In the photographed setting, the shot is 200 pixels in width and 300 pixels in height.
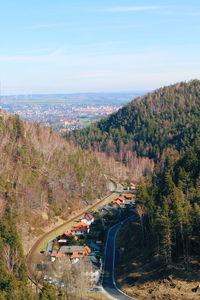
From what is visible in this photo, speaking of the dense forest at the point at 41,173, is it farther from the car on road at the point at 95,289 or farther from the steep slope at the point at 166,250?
the car on road at the point at 95,289

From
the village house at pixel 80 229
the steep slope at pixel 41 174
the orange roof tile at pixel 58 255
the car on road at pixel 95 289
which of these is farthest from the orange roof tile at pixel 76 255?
the steep slope at pixel 41 174

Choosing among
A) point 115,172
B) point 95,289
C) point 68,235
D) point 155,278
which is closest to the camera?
point 155,278

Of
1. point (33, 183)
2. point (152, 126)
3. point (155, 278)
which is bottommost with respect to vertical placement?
point (155, 278)

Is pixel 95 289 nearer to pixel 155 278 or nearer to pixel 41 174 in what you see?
pixel 155 278

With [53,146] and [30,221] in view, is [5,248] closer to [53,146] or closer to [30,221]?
[30,221]

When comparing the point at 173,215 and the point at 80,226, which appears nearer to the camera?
the point at 173,215

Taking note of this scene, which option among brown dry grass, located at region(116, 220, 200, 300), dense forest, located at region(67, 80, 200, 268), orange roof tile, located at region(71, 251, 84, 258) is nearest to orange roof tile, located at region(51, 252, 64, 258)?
orange roof tile, located at region(71, 251, 84, 258)

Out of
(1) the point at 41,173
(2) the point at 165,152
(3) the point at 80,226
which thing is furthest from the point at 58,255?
(2) the point at 165,152
